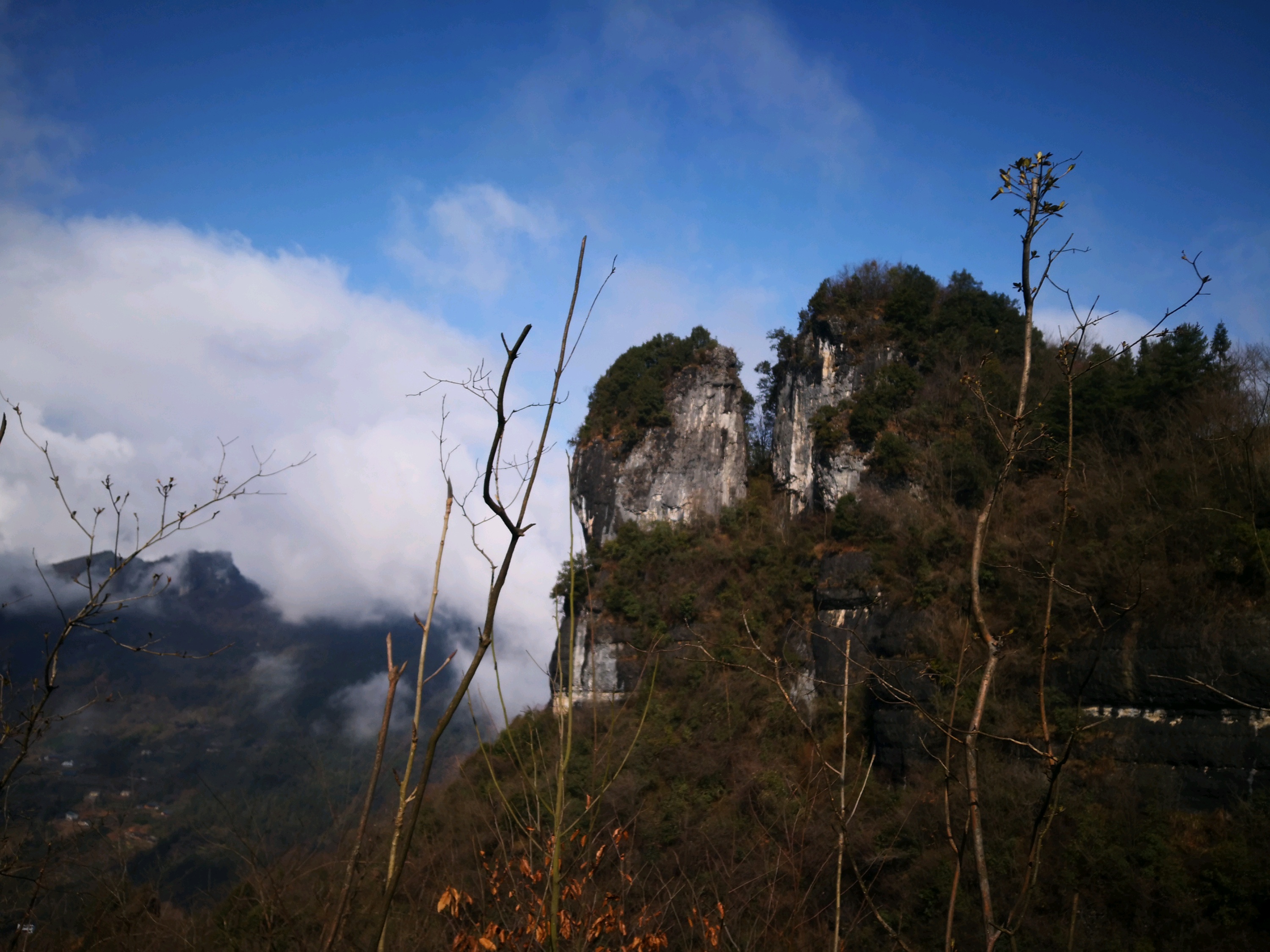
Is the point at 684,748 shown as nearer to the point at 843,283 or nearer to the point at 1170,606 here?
the point at 1170,606

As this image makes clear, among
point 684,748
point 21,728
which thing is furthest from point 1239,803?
point 21,728

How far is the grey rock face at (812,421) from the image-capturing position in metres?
24.0

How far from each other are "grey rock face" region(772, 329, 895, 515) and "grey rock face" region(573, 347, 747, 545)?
281 centimetres

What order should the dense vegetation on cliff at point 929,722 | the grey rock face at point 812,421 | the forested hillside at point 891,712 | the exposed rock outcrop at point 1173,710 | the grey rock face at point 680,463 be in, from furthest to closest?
the grey rock face at point 680,463 → the grey rock face at point 812,421 → the exposed rock outcrop at point 1173,710 → the dense vegetation on cliff at point 929,722 → the forested hillside at point 891,712

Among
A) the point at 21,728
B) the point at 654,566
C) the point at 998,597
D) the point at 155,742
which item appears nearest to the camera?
the point at 21,728

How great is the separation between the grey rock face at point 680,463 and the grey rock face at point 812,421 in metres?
2.81

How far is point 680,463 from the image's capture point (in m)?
30.6

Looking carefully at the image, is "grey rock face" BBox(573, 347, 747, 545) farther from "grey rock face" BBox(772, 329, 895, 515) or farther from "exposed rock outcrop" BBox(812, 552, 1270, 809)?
"exposed rock outcrop" BBox(812, 552, 1270, 809)

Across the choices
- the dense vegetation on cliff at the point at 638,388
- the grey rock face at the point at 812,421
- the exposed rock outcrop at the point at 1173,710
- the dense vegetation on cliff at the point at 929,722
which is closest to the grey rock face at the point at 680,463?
the dense vegetation on cliff at the point at 638,388

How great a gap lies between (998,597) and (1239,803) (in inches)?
231

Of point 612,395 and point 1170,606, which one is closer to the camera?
point 1170,606

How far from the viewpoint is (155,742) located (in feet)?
181

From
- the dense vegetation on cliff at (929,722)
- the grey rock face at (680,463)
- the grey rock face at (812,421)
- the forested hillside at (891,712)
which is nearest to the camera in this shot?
the forested hillside at (891,712)

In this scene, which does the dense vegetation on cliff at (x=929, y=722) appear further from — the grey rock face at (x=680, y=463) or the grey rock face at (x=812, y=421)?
the grey rock face at (x=680, y=463)
